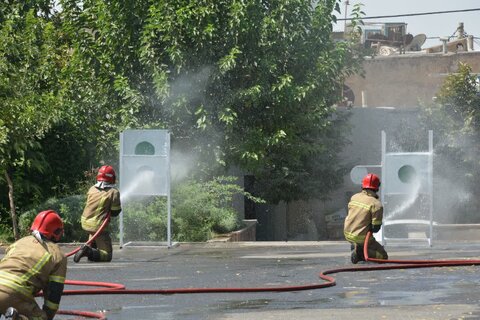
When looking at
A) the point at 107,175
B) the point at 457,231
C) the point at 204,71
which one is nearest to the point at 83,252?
the point at 107,175

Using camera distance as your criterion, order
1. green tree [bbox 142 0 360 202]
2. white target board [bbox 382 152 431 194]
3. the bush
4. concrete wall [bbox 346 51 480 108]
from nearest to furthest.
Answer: white target board [bbox 382 152 431 194] < the bush < green tree [bbox 142 0 360 202] < concrete wall [bbox 346 51 480 108]

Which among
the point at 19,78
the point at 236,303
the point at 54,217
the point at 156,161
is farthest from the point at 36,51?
the point at 54,217

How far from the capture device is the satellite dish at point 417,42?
71.1 meters

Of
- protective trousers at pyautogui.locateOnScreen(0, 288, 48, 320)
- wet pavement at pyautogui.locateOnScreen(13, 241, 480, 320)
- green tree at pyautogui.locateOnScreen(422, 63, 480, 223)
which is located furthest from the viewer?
green tree at pyautogui.locateOnScreen(422, 63, 480, 223)

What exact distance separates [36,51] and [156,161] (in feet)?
27.5

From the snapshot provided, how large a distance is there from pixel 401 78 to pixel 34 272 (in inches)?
2176

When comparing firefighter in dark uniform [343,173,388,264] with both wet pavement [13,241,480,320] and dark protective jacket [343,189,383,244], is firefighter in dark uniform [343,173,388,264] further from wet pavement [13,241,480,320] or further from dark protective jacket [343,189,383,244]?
wet pavement [13,241,480,320]

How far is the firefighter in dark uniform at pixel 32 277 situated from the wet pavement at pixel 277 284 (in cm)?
208

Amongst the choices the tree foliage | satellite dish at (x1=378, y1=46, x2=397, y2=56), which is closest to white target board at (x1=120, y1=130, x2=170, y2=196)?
the tree foliage

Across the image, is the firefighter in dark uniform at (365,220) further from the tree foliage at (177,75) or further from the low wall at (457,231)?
the low wall at (457,231)

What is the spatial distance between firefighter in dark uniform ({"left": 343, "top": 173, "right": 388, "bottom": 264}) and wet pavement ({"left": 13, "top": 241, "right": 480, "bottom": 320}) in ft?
0.95

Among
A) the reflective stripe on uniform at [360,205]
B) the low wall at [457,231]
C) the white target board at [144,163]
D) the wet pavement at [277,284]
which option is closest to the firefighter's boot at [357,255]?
the wet pavement at [277,284]

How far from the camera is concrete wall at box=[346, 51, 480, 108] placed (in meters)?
63.6

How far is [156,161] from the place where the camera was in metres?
22.7
